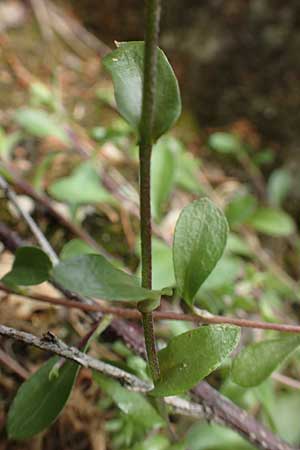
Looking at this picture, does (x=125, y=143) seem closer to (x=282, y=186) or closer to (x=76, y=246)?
(x=282, y=186)

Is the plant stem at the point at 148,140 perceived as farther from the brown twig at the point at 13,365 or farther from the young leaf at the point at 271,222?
the young leaf at the point at 271,222

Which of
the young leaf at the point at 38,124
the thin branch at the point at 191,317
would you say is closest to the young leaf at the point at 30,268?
the thin branch at the point at 191,317

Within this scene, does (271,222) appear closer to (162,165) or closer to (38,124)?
(162,165)

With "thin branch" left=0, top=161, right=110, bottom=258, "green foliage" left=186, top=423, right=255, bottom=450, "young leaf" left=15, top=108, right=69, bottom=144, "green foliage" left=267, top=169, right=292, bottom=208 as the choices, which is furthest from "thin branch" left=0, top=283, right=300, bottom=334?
"green foliage" left=267, top=169, right=292, bottom=208

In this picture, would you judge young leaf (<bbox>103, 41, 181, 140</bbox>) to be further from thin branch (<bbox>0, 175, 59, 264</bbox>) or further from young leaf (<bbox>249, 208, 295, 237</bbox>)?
young leaf (<bbox>249, 208, 295, 237</bbox>)

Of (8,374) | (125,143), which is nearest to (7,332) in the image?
(8,374)

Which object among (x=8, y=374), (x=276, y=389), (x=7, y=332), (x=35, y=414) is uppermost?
(x=7, y=332)

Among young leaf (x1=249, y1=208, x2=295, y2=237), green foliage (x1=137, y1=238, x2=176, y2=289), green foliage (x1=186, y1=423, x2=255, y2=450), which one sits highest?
green foliage (x1=137, y1=238, x2=176, y2=289)
